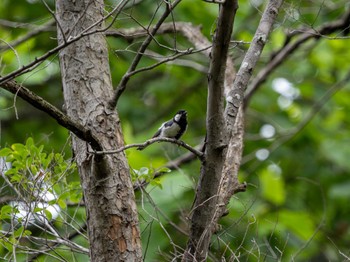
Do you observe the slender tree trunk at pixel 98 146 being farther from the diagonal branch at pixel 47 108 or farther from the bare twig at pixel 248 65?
the bare twig at pixel 248 65

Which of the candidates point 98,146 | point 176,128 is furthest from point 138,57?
point 176,128

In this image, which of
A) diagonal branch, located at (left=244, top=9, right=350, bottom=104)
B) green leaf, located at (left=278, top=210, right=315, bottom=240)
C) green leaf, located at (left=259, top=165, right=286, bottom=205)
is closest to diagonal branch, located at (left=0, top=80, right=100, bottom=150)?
diagonal branch, located at (left=244, top=9, right=350, bottom=104)

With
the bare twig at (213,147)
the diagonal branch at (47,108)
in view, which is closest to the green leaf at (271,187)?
the bare twig at (213,147)

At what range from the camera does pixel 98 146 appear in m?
4.07

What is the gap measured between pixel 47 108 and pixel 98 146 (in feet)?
1.41

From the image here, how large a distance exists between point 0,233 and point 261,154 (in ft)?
15.2

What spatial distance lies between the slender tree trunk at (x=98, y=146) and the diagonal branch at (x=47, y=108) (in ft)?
0.52

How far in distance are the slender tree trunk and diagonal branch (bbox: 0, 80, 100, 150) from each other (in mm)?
159

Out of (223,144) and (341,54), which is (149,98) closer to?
(341,54)

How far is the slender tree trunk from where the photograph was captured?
427 centimetres

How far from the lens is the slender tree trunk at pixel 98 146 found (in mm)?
4270

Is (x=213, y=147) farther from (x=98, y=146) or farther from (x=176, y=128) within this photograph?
(x=176, y=128)

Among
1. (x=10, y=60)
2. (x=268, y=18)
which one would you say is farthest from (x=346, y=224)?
(x=268, y=18)

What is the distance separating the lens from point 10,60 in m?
7.80
